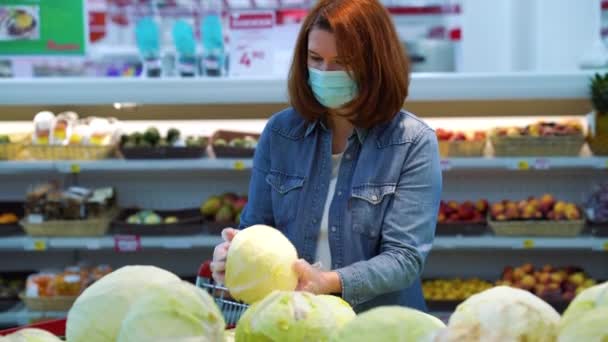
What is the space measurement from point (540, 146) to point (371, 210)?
2.51 m

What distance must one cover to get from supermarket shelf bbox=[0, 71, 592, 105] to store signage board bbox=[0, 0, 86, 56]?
60 centimetres

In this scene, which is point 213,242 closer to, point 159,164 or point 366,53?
point 159,164

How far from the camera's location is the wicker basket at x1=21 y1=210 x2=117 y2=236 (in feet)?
14.4

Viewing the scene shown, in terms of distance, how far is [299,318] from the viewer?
3.36 feet

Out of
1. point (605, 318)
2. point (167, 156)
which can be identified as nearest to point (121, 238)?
point (167, 156)

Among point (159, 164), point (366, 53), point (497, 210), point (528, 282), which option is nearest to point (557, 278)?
point (528, 282)

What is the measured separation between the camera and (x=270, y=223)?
2146 millimetres

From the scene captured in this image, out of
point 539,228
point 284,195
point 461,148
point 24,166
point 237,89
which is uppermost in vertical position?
point 237,89

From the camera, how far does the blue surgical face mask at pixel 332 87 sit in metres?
1.94

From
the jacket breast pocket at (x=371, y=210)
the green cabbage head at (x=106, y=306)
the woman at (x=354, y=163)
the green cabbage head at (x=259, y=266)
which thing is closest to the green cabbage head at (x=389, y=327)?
the green cabbage head at (x=106, y=306)

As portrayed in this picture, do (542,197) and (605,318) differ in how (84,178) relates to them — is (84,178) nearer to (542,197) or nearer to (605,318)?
(542,197)

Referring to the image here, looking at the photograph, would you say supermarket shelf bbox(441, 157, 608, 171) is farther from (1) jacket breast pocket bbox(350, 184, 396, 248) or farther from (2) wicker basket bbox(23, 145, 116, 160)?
(1) jacket breast pocket bbox(350, 184, 396, 248)

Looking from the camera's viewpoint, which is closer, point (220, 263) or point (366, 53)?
point (220, 263)

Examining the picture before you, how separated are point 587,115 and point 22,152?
3197mm
